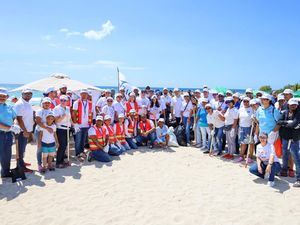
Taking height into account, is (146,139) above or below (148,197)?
above

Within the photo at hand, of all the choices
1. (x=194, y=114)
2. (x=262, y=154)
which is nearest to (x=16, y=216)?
(x=262, y=154)

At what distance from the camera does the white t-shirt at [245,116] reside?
7.69m

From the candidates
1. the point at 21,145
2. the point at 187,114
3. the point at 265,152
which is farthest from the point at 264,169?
the point at 21,145

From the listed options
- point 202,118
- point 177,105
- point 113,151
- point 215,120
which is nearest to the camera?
point 113,151

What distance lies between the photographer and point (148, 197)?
5.34 metres

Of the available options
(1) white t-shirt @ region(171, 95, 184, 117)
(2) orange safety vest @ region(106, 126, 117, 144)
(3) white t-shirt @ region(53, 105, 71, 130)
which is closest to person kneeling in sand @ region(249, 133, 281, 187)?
(2) orange safety vest @ region(106, 126, 117, 144)

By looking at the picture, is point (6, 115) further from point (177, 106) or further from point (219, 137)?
point (177, 106)

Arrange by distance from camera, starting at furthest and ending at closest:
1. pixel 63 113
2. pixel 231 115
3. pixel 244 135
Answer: pixel 231 115, pixel 244 135, pixel 63 113

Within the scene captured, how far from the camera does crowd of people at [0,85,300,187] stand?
6215 mm

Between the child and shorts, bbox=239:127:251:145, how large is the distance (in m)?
4.98

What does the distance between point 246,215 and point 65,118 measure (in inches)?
192

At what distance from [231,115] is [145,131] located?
9.85ft

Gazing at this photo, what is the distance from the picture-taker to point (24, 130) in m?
6.31

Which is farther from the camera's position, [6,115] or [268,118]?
[268,118]
